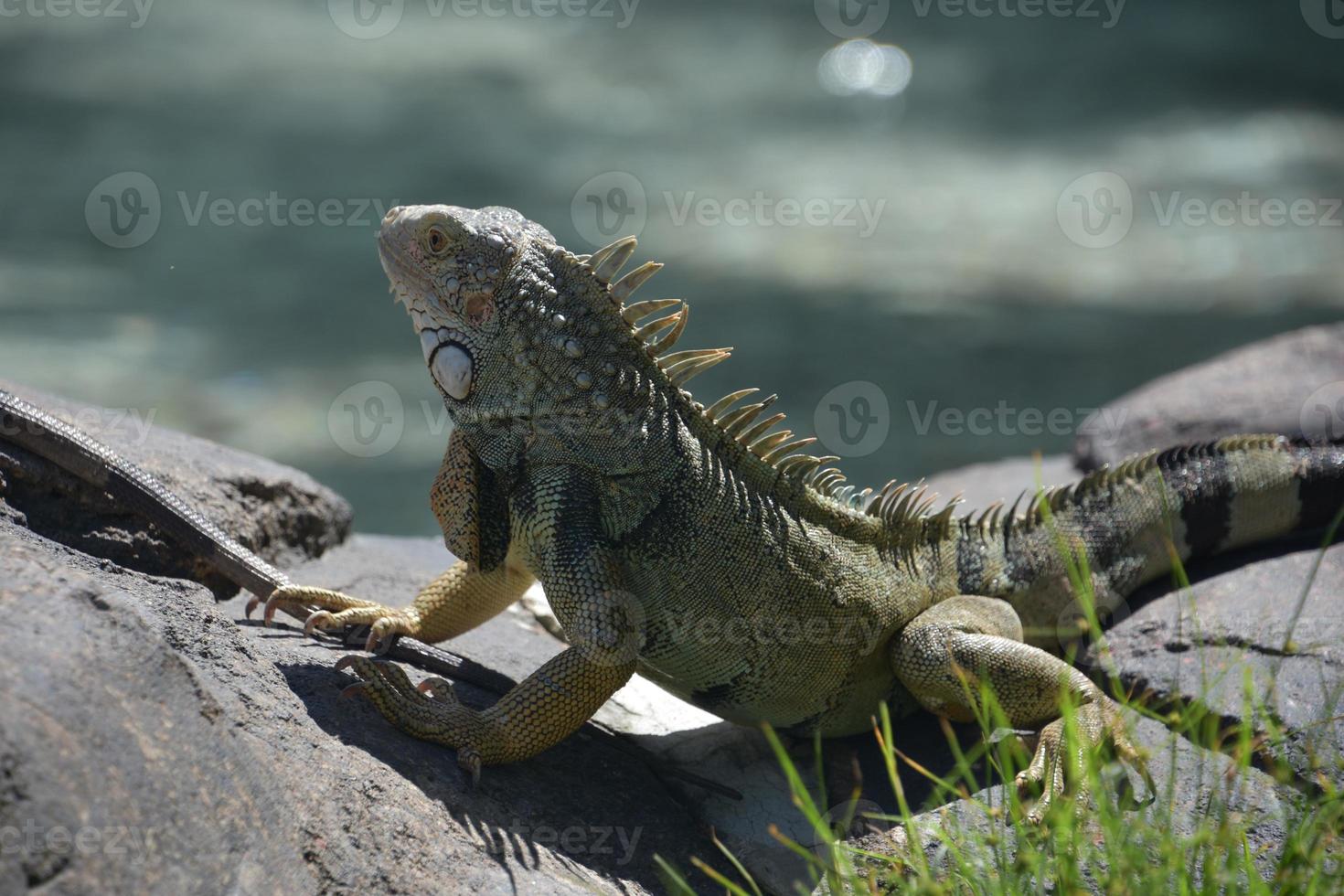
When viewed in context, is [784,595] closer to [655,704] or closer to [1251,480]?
[655,704]

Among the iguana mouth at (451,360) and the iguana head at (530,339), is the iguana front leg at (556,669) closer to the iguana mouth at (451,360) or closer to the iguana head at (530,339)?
the iguana head at (530,339)

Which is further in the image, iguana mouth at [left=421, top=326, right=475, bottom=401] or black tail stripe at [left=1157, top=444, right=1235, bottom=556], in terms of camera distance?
black tail stripe at [left=1157, top=444, right=1235, bottom=556]

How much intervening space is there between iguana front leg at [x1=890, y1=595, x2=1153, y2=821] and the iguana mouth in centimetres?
191

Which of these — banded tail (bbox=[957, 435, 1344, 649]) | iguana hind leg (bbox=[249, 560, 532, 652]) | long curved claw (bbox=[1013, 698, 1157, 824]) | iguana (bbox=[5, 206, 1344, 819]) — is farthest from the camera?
banded tail (bbox=[957, 435, 1344, 649])

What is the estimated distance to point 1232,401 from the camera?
7.52 meters

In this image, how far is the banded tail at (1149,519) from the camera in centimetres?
514

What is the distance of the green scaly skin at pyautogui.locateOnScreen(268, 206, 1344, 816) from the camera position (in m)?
4.28

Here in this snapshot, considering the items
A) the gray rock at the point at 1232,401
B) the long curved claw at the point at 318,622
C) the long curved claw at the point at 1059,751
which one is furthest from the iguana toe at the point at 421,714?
the gray rock at the point at 1232,401

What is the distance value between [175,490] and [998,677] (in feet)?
11.0

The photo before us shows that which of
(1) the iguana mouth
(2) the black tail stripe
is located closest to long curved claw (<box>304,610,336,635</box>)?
(1) the iguana mouth

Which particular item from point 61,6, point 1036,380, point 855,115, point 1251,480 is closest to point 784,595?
point 1251,480

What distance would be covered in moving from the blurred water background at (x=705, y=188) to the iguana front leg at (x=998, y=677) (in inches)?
332

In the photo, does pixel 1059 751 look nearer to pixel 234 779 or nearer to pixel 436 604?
pixel 436 604

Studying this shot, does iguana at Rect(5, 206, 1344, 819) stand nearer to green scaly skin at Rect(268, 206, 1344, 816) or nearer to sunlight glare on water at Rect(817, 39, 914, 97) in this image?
green scaly skin at Rect(268, 206, 1344, 816)
